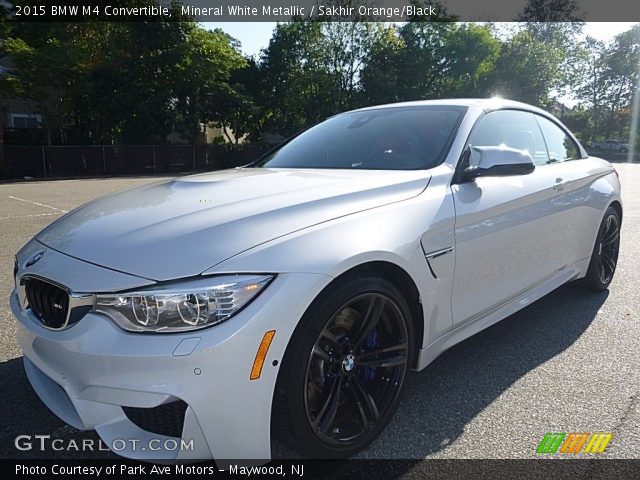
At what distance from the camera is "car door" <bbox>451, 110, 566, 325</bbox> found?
259 centimetres

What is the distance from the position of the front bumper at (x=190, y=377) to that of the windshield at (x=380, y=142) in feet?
4.40

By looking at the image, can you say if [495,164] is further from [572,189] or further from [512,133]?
[572,189]

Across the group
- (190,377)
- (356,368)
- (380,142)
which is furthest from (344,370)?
(380,142)

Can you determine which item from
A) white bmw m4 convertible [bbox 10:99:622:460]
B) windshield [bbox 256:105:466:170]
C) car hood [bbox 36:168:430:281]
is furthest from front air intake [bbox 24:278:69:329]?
windshield [bbox 256:105:466:170]

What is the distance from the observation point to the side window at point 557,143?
3.82 metres

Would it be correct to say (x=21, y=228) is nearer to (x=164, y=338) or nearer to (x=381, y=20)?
(x=164, y=338)

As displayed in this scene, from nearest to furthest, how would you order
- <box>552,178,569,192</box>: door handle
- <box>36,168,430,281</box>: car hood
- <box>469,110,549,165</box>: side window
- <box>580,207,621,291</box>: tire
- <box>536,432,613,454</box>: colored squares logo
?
<box>36,168,430,281</box>: car hood → <box>536,432,613,454</box>: colored squares logo → <box>469,110,549,165</box>: side window → <box>552,178,569,192</box>: door handle → <box>580,207,621,291</box>: tire

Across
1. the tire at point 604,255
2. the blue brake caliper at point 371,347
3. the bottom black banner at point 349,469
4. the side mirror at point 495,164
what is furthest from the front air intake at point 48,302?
the tire at point 604,255

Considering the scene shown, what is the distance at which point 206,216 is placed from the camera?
2068mm

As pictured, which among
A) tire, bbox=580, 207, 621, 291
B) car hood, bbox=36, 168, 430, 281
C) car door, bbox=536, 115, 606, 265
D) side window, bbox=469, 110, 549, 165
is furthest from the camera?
tire, bbox=580, 207, 621, 291

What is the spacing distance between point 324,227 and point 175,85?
2842cm

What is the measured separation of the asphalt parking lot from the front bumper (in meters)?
0.58

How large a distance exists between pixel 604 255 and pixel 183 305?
4.00 meters

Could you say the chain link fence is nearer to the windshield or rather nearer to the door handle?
the windshield
